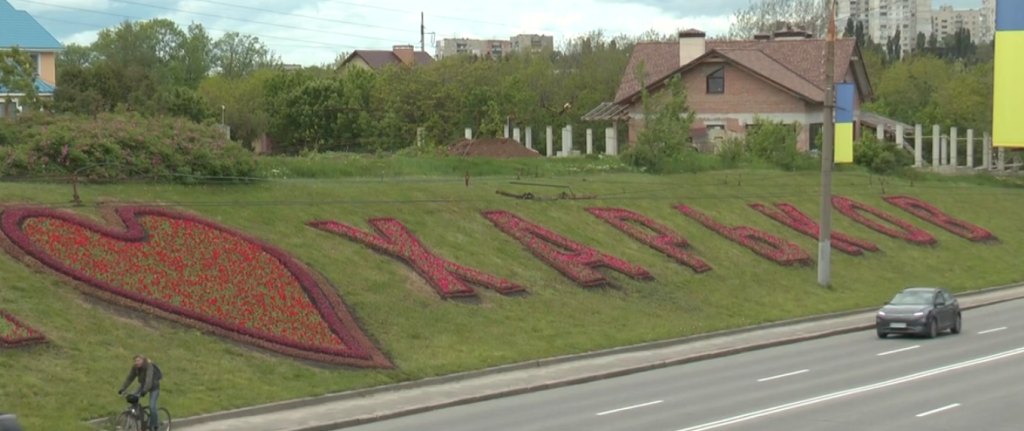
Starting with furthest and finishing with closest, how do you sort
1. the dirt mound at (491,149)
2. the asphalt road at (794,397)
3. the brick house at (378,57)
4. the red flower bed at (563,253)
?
the brick house at (378,57)
the dirt mound at (491,149)
the red flower bed at (563,253)
the asphalt road at (794,397)

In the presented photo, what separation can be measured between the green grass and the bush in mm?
659

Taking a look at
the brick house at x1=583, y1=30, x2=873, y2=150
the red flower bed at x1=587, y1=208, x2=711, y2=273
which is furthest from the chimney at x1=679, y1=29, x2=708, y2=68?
the red flower bed at x1=587, y1=208, x2=711, y2=273

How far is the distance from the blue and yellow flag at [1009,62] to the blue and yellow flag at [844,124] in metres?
36.7

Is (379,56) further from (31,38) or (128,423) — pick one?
(128,423)

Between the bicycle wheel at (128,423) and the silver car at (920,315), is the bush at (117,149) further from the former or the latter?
the silver car at (920,315)

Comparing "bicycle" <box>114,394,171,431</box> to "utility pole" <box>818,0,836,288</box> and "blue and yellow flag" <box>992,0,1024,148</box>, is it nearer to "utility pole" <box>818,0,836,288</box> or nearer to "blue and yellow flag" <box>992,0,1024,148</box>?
"blue and yellow flag" <box>992,0,1024,148</box>

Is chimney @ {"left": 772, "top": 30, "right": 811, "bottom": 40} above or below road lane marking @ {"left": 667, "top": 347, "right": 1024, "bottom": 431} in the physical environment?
above

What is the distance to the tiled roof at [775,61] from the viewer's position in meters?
75.3

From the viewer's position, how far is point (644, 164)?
191 feet

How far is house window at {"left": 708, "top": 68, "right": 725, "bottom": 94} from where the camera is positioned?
75.6 metres

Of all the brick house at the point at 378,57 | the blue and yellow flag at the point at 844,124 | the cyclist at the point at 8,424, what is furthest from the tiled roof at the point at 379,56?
the cyclist at the point at 8,424

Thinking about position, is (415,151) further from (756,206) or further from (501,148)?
(756,206)

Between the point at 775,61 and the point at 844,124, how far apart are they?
1189 inches

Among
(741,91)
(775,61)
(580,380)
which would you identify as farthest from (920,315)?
(775,61)
